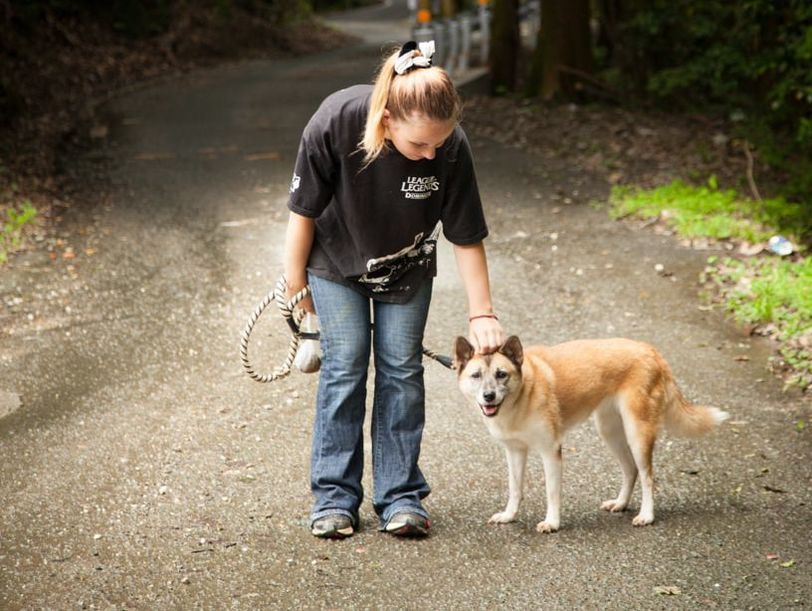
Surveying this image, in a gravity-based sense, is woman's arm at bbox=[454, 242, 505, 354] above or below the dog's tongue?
above

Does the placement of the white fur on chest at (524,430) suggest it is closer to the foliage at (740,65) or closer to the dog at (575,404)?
the dog at (575,404)

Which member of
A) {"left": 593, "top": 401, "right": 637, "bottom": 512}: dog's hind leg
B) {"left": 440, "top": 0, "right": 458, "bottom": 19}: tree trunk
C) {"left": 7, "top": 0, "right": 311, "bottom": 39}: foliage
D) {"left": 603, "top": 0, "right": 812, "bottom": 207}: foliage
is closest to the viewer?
{"left": 593, "top": 401, "right": 637, "bottom": 512}: dog's hind leg

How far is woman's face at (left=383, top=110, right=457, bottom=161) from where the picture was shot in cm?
388

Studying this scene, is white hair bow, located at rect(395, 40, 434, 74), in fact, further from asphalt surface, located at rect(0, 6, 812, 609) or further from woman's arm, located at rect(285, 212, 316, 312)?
asphalt surface, located at rect(0, 6, 812, 609)

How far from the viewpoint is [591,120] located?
1440 cm

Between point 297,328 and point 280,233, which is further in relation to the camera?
point 280,233

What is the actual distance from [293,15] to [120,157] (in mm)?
18039

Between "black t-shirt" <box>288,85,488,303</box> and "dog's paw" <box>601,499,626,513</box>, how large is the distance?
1503mm

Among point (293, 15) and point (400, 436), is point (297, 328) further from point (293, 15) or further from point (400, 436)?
point (293, 15)

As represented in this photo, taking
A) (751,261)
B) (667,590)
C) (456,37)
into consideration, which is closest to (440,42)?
(456,37)

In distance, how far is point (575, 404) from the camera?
4.70 m

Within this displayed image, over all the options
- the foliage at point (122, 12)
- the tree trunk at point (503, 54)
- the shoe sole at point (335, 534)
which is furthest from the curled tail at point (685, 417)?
the foliage at point (122, 12)

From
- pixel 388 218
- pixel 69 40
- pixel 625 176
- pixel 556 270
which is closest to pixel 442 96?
pixel 388 218

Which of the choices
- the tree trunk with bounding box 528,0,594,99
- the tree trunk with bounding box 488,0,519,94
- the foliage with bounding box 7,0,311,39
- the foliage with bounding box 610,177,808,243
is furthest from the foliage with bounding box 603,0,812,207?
the foliage with bounding box 7,0,311,39
